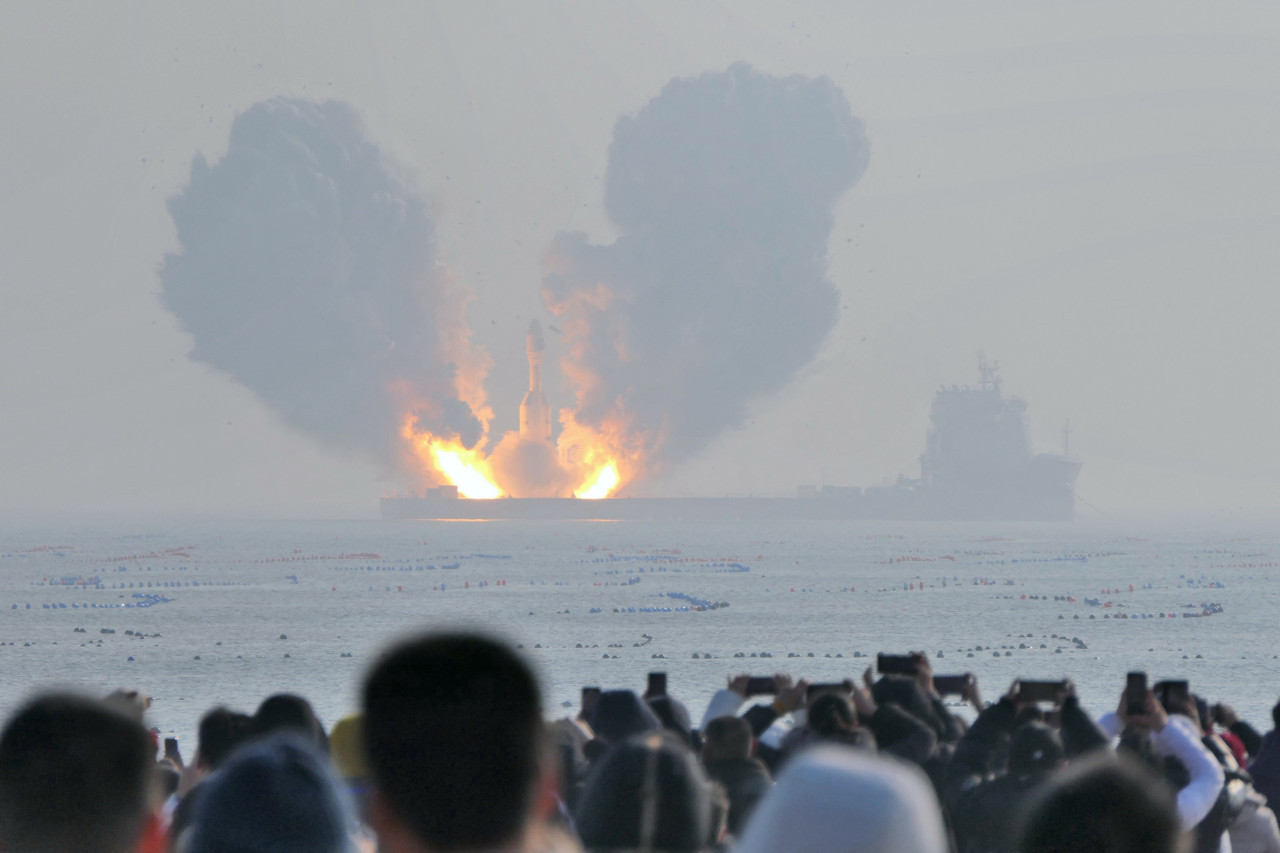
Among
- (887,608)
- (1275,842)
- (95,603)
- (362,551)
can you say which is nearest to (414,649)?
(1275,842)

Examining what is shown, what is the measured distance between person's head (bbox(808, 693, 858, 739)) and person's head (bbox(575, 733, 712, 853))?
3.28 m

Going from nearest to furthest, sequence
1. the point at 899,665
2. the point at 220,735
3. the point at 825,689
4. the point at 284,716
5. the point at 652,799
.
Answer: the point at 652,799, the point at 284,716, the point at 220,735, the point at 825,689, the point at 899,665

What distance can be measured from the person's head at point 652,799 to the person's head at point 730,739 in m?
3.20

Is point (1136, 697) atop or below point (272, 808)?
atop

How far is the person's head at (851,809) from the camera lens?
116 inches

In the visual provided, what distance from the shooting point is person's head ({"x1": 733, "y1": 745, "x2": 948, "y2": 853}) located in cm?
294

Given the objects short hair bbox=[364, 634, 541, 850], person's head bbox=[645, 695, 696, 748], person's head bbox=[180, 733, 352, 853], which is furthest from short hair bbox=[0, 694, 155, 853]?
person's head bbox=[645, 695, 696, 748]

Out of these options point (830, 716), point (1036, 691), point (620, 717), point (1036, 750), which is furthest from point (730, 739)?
point (1036, 691)

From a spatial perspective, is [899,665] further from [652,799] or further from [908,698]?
[652,799]

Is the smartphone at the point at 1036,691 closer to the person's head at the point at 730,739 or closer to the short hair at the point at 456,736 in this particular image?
the person's head at the point at 730,739

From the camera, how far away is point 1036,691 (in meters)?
8.98

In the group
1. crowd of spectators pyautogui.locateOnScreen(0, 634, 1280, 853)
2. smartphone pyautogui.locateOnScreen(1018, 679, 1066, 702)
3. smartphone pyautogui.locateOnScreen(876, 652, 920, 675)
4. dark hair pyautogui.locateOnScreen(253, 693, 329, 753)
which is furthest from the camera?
smartphone pyautogui.locateOnScreen(876, 652, 920, 675)

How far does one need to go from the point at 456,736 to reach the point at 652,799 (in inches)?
64.0

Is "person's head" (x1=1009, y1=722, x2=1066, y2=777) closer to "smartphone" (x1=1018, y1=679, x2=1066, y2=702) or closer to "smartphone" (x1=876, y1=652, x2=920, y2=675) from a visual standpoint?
"smartphone" (x1=1018, y1=679, x2=1066, y2=702)
